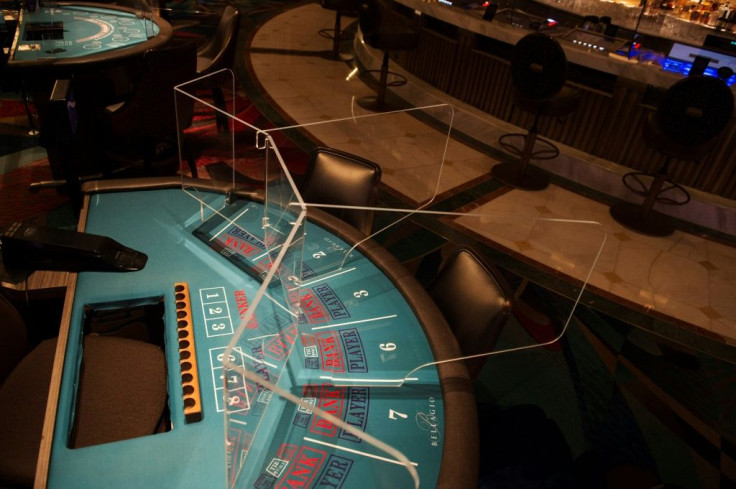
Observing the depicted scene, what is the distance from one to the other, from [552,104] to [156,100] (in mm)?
2847

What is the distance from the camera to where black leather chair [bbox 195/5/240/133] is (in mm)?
4395

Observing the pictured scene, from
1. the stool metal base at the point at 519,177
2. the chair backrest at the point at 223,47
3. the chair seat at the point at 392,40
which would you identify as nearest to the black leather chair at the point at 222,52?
the chair backrest at the point at 223,47

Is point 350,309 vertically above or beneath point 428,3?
beneath

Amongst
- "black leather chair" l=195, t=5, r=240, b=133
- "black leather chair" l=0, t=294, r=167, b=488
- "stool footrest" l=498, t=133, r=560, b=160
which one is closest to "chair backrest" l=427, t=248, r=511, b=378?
"black leather chair" l=0, t=294, r=167, b=488

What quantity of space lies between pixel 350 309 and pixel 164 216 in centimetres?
98

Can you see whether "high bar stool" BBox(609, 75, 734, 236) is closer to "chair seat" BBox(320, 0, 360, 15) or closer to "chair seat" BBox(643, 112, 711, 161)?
"chair seat" BBox(643, 112, 711, 161)

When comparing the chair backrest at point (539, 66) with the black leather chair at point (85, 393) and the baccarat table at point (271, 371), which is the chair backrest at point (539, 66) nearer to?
the baccarat table at point (271, 371)

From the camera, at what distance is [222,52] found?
4391 millimetres

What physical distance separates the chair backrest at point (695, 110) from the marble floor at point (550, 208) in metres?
0.81

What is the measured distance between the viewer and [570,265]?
12.1 ft

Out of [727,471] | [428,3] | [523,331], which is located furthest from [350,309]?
[428,3]

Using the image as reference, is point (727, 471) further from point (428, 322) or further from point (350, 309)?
point (350, 309)

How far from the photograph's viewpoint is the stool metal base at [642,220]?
4.20 metres

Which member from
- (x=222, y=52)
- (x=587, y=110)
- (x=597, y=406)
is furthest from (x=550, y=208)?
(x=222, y=52)
